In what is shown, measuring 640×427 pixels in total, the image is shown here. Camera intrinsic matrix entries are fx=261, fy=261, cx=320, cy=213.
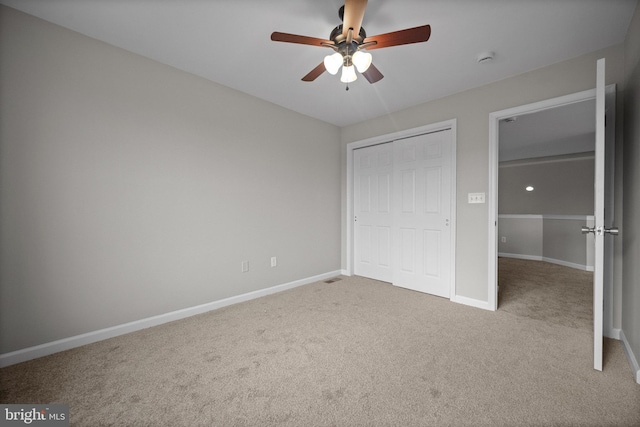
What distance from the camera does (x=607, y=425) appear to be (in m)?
1.32

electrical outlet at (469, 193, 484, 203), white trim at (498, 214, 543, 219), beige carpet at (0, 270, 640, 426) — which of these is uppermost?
electrical outlet at (469, 193, 484, 203)

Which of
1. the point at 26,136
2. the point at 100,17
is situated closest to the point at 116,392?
the point at 26,136

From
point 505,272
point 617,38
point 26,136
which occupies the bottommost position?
point 505,272

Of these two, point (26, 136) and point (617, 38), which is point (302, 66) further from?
point (617, 38)

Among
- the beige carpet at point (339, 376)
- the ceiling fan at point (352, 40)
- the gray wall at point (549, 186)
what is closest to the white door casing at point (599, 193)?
the beige carpet at point (339, 376)

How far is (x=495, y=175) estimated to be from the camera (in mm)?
2871

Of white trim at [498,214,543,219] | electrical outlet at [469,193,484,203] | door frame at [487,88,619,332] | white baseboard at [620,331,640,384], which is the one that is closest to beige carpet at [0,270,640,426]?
white baseboard at [620,331,640,384]

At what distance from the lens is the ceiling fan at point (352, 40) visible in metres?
1.52

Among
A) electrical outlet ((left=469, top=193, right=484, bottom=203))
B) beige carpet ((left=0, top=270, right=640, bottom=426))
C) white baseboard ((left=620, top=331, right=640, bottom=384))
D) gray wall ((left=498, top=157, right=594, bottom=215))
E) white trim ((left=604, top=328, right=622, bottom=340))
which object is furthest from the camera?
gray wall ((left=498, top=157, right=594, bottom=215))

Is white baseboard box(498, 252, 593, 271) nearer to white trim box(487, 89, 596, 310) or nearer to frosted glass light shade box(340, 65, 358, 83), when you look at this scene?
white trim box(487, 89, 596, 310)

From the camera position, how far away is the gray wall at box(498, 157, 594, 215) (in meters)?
5.75

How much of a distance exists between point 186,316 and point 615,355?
3.68 m

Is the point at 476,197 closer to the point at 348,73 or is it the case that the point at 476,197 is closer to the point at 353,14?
the point at 348,73

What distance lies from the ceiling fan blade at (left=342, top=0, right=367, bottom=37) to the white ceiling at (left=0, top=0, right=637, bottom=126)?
0.34 metres
